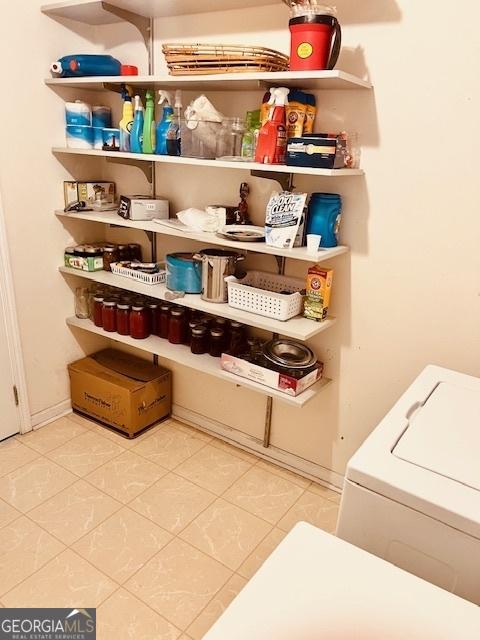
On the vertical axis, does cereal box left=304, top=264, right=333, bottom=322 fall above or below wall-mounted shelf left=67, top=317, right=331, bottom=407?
above

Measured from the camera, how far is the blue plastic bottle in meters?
2.05

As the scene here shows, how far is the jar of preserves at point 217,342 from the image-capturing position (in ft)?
7.04

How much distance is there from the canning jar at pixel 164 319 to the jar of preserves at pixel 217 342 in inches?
10.8

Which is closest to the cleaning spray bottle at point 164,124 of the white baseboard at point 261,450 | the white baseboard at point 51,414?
the white baseboard at point 261,450

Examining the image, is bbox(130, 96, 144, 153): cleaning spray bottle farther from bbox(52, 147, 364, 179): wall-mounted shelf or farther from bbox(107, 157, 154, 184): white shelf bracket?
bbox(107, 157, 154, 184): white shelf bracket

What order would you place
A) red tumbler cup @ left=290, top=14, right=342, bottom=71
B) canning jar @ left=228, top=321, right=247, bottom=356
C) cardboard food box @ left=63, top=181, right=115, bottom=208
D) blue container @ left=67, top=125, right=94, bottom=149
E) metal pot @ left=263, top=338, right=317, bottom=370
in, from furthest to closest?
cardboard food box @ left=63, top=181, right=115, bottom=208, blue container @ left=67, top=125, right=94, bottom=149, canning jar @ left=228, top=321, right=247, bottom=356, metal pot @ left=263, top=338, right=317, bottom=370, red tumbler cup @ left=290, top=14, right=342, bottom=71

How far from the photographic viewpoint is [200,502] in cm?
202

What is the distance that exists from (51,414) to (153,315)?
0.79 metres

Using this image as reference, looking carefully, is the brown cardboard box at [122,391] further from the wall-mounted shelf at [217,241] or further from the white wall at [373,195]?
the wall-mounted shelf at [217,241]

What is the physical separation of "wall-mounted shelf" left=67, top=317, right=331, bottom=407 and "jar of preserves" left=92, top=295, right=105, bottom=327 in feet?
0.09

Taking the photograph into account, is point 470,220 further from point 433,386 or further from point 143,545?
point 143,545

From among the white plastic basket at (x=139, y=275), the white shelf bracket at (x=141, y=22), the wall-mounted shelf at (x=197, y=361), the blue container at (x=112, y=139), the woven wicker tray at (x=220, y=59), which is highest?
the white shelf bracket at (x=141, y=22)

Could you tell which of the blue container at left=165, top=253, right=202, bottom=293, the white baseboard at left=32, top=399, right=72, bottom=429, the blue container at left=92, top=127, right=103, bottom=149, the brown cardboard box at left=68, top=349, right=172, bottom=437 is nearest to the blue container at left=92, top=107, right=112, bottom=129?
the blue container at left=92, top=127, right=103, bottom=149

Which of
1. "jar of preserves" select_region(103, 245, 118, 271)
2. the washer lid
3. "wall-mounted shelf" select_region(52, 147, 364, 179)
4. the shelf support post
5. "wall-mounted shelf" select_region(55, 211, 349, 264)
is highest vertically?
"wall-mounted shelf" select_region(52, 147, 364, 179)
